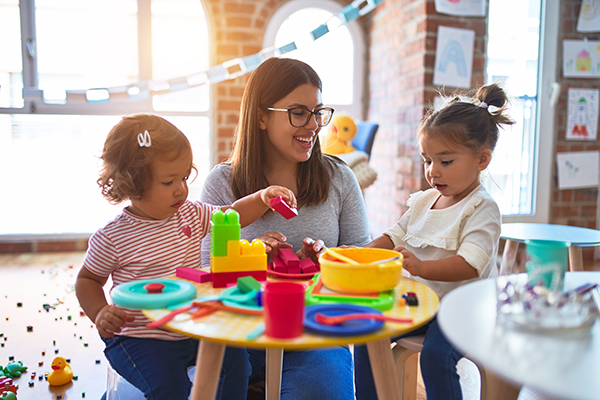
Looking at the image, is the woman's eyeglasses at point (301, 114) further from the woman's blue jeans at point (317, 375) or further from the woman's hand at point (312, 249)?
the woman's blue jeans at point (317, 375)

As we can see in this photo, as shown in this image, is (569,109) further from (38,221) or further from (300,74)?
(38,221)

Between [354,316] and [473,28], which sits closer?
[354,316]

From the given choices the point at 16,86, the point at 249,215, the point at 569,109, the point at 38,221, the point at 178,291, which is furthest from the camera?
the point at 38,221

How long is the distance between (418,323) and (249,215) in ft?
2.00

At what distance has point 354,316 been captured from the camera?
0.69 m

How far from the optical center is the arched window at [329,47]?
363 centimetres

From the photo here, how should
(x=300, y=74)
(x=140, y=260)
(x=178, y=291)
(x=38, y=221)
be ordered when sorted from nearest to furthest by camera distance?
1. (x=178, y=291)
2. (x=140, y=260)
3. (x=300, y=74)
4. (x=38, y=221)

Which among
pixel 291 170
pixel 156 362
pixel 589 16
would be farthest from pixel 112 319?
pixel 589 16

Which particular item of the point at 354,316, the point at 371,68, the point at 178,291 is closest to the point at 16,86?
the point at 371,68

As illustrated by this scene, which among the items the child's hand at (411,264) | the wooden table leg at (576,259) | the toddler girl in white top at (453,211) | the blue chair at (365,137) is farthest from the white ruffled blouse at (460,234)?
the blue chair at (365,137)

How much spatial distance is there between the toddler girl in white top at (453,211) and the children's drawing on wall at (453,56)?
1394mm

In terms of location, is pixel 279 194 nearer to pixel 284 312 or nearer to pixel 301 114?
pixel 301 114

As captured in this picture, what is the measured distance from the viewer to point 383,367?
81 cm

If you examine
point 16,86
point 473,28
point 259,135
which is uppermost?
point 473,28
